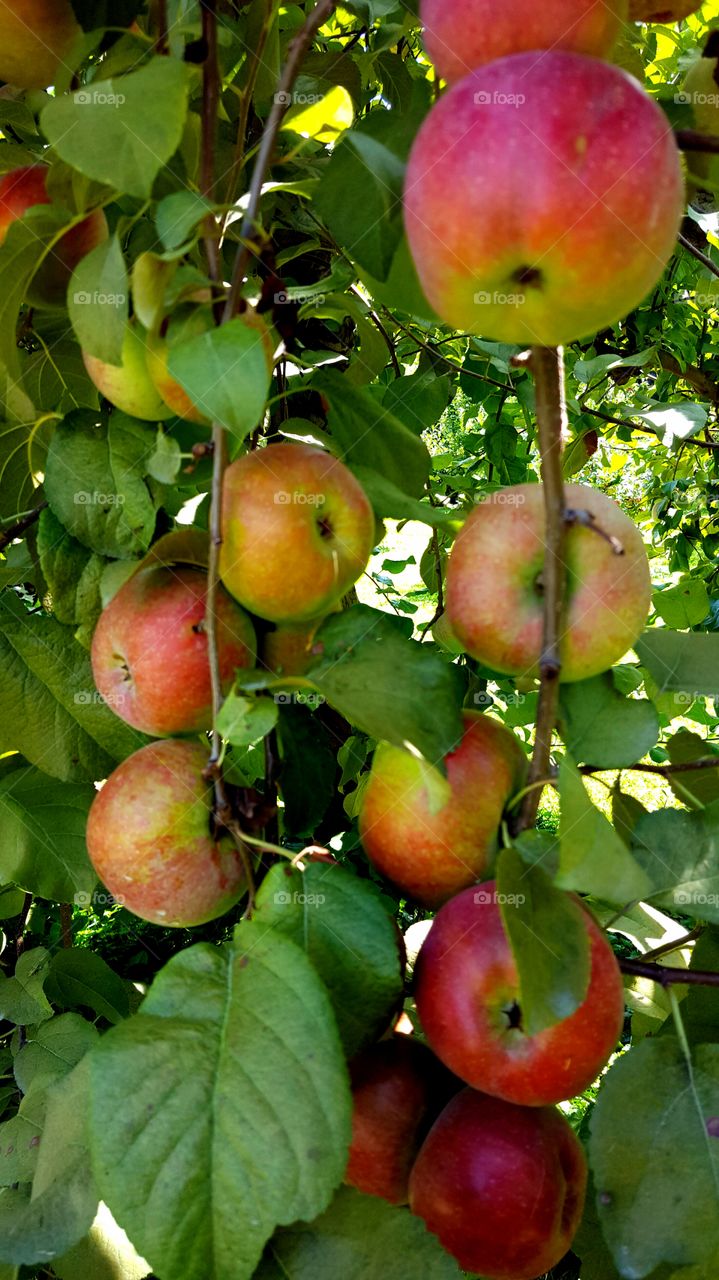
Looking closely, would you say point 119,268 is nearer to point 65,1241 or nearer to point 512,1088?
point 512,1088

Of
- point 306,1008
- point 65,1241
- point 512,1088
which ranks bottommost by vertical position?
point 65,1241

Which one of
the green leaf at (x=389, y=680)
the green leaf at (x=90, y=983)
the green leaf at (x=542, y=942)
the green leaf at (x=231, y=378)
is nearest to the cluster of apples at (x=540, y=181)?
the green leaf at (x=231, y=378)

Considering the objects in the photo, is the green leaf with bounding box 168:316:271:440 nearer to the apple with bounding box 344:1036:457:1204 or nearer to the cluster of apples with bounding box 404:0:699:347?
the cluster of apples with bounding box 404:0:699:347

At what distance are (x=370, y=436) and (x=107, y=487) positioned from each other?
24cm

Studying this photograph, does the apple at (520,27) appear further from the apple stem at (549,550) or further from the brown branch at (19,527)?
the brown branch at (19,527)

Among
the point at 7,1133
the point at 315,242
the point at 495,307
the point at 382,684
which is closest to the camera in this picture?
the point at 495,307

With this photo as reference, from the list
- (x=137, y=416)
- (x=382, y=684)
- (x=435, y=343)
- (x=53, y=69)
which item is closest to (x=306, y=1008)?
(x=382, y=684)

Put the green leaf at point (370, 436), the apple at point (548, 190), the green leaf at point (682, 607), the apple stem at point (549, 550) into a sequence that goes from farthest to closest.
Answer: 1. the green leaf at point (682, 607)
2. the green leaf at point (370, 436)
3. the apple stem at point (549, 550)
4. the apple at point (548, 190)

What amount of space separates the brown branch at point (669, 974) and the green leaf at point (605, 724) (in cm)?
16

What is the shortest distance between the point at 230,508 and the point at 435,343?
1338mm

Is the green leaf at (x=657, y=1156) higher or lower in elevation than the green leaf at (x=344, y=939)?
lower

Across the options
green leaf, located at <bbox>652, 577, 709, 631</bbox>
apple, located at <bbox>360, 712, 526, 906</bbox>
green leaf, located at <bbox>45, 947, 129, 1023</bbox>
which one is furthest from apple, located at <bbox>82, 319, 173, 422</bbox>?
green leaf, located at <bbox>652, 577, 709, 631</bbox>

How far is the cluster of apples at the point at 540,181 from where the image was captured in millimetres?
506

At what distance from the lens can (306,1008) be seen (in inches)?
24.3
